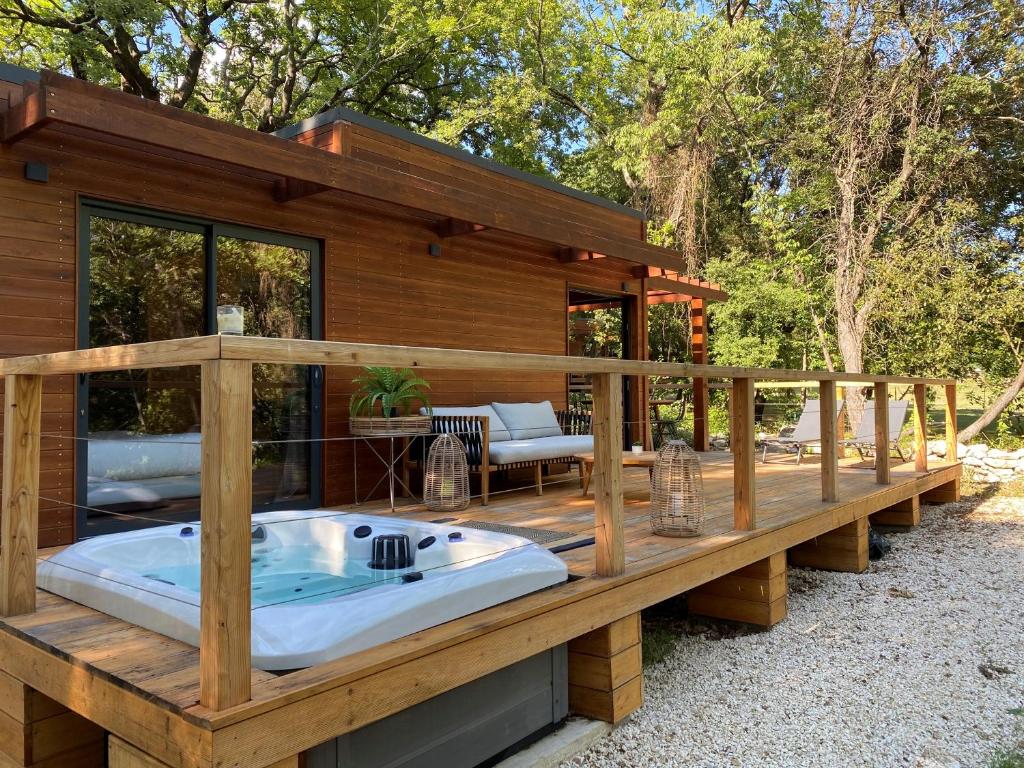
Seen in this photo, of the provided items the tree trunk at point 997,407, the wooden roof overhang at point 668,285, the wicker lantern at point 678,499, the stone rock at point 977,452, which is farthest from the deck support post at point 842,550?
the tree trunk at point 997,407

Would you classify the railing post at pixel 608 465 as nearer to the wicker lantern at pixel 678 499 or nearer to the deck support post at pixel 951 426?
the wicker lantern at pixel 678 499

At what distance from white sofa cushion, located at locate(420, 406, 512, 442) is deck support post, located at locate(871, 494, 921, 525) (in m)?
3.54

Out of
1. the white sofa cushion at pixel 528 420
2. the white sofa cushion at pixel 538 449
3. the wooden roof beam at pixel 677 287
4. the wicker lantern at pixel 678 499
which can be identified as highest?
the wooden roof beam at pixel 677 287

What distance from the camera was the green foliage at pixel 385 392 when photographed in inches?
197

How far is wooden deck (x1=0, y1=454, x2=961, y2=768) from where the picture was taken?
1.71 metres

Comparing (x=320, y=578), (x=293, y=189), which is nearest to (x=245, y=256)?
(x=293, y=189)

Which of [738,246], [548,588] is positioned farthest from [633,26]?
[548,588]

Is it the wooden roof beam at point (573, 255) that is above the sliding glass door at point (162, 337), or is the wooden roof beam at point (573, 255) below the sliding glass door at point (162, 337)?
above

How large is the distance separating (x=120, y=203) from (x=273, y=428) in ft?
→ 5.37

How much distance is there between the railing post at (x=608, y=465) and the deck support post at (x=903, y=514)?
4.72m

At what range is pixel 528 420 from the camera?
6.28 meters

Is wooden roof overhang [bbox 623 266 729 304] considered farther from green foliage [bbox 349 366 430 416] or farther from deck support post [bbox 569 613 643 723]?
deck support post [bbox 569 613 643 723]

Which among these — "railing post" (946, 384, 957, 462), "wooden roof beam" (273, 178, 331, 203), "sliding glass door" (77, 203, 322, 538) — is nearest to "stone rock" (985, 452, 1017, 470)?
"railing post" (946, 384, 957, 462)

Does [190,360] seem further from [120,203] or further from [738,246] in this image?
[738,246]
